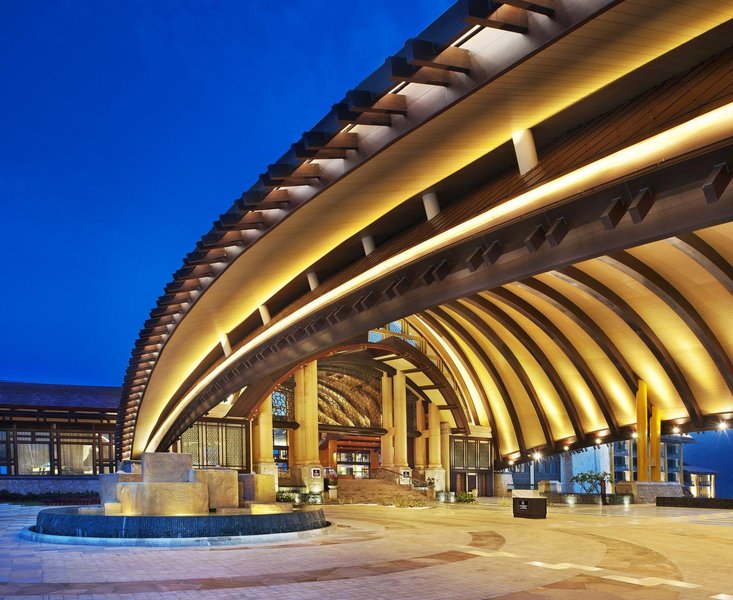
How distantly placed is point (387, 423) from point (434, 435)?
407 cm

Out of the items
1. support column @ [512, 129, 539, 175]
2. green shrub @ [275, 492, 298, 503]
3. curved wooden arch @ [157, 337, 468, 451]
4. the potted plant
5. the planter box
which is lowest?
the potted plant

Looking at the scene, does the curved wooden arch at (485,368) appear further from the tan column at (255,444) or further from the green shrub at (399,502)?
the tan column at (255,444)

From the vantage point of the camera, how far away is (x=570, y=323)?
41406mm

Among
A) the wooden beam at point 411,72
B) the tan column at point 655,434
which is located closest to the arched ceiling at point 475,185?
the wooden beam at point 411,72

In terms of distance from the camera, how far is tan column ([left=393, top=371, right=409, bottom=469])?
57094 mm

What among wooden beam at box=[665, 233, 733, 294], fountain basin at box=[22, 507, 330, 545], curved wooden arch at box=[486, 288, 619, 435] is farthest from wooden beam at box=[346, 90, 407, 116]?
curved wooden arch at box=[486, 288, 619, 435]

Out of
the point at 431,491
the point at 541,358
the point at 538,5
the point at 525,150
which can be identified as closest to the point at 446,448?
the point at 431,491

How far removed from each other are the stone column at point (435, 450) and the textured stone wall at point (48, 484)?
962 inches

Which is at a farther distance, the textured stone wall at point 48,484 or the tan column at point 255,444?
the tan column at point 255,444

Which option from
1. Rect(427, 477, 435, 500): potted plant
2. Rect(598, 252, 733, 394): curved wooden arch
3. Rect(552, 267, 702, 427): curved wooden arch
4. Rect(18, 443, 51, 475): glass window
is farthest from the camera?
Rect(427, 477, 435, 500): potted plant

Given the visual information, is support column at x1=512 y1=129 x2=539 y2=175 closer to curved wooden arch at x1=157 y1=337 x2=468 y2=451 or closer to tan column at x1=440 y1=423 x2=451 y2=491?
curved wooden arch at x1=157 y1=337 x2=468 y2=451

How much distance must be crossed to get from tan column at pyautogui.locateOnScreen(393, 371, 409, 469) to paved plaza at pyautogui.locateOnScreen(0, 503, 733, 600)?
3410 cm

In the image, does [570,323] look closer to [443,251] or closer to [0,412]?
[443,251]

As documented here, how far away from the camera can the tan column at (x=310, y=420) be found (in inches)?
2047
